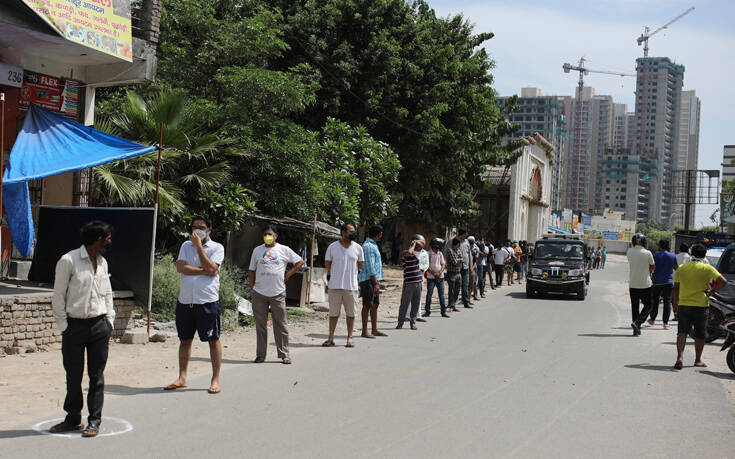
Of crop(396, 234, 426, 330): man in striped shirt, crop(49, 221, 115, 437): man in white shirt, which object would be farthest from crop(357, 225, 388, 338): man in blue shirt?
crop(49, 221, 115, 437): man in white shirt

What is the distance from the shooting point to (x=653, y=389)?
27.3ft

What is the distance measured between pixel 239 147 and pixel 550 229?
205ft

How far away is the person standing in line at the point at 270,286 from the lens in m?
9.14

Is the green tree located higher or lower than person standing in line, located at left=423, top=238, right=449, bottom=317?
higher

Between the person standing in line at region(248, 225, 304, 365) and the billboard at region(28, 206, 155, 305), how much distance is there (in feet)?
8.55

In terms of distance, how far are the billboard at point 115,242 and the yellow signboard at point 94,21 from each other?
9.61 feet

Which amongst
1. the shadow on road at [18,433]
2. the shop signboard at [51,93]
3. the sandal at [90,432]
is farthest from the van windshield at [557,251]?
the shadow on road at [18,433]

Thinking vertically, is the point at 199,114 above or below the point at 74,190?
above

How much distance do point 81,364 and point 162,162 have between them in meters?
9.01

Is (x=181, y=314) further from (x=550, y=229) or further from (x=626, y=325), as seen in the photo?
(x=550, y=229)

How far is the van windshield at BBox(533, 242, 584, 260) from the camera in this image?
2330cm

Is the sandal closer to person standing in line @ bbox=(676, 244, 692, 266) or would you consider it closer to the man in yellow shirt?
the man in yellow shirt

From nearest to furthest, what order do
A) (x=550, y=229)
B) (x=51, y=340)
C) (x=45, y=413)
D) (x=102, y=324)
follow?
(x=102, y=324)
(x=45, y=413)
(x=51, y=340)
(x=550, y=229)

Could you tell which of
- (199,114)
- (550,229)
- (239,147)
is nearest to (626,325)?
(239,147)
